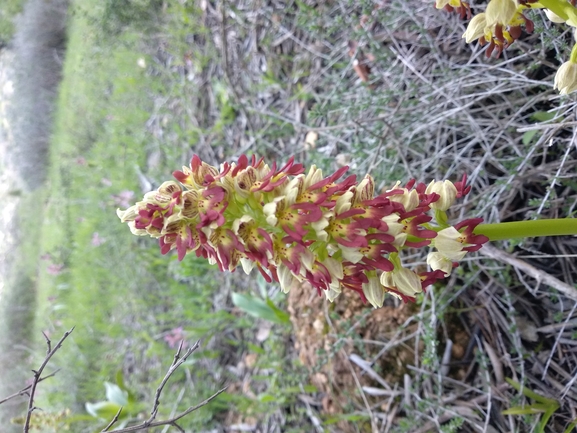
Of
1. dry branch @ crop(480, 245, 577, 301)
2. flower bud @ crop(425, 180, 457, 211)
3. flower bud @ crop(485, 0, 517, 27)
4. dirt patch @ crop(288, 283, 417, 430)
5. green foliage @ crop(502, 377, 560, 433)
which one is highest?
flower bud @ crop(485, 0, 517, 27)

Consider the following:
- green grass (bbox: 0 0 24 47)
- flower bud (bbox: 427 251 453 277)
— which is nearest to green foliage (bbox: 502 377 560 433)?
flower bud (bbox: 427 251 453 277)

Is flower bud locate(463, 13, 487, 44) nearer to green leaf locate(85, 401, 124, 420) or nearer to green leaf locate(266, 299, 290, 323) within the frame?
green leaf locate(266, 299, 290, 323)

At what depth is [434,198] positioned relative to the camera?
0.98m

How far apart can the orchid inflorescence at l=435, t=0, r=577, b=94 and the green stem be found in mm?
288

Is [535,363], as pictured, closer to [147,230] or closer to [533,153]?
[533,153]

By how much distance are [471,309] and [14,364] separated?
428 cm

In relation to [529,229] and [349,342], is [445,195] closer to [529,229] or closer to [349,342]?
[529,229]

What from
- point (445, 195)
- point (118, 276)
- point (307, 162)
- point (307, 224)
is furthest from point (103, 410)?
point (445, 195)

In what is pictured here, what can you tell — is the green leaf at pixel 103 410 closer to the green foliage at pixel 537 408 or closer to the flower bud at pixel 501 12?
the green foliage at pixel 537 408

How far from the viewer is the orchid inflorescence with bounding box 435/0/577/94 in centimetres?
92

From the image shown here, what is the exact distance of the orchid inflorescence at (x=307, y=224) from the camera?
3.06ft

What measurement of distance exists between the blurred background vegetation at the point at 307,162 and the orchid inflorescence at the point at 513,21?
0.76 ft

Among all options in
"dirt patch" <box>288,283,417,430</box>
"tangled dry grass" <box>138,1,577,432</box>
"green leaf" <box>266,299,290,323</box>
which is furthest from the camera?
"green leaf" <box>266,299,290,323</box>

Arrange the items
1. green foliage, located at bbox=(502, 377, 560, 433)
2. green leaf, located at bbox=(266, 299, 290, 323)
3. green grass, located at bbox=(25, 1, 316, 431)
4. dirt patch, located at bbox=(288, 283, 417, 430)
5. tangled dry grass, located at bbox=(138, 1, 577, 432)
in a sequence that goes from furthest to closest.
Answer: green grass, located at bbox=(25, 1, 316, 431) < green leaf, located at bbox=(266, 299, 290, 323) < dirt patch, located at bbox=(288, 283, 417, 430) < tangled dry grass, located at bbox=(138, 1, 577, 432) < green foliage, located at bbox=(502, 377, 560, 433)
